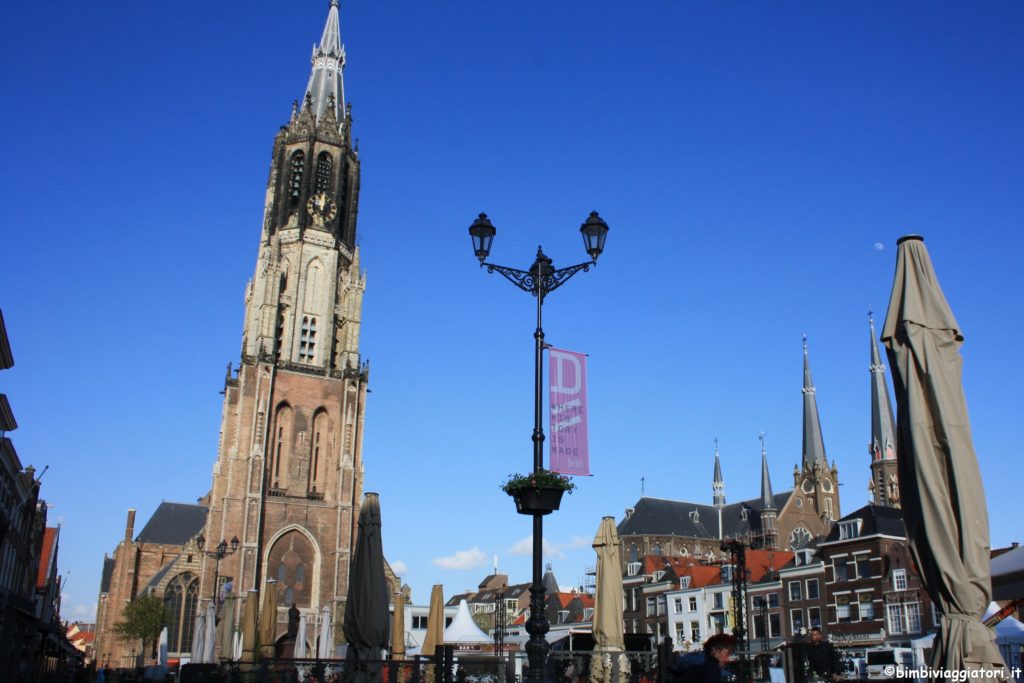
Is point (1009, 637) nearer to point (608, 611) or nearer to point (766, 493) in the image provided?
point (608, 611)

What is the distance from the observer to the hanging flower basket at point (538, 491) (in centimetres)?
1133

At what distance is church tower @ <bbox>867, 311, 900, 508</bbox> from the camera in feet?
292

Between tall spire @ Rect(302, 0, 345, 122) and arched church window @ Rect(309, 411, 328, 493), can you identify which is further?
tall spire @ Rect(302, 0, 345, 122)

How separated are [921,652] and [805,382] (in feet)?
229

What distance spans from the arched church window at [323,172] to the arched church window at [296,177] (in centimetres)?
112

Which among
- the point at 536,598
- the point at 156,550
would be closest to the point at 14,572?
the point at 156,550

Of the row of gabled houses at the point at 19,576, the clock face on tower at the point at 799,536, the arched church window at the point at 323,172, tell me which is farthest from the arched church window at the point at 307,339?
the clock face on tower at the point at 799,536

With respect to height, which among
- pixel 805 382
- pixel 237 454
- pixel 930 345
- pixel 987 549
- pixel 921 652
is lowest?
pixel 921 652

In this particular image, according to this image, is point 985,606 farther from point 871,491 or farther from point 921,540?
point 871,491

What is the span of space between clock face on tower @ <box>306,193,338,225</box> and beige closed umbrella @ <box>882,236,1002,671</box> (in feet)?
189

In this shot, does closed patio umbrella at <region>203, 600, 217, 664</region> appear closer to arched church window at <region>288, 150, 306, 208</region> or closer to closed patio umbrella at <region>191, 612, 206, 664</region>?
closed patio umbrella at <region>191, 612, 206, 664</region>

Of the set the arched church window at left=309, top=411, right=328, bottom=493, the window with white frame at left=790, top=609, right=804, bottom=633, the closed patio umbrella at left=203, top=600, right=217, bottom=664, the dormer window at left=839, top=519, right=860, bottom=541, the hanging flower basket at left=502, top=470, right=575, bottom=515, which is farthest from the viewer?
the arched church window at left=309, top=411, right=328, bottom=493

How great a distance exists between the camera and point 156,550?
63500 mm

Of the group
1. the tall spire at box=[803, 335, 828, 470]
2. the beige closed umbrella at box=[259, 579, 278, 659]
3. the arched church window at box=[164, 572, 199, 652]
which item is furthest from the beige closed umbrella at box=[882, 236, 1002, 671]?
the tall spire at box=[803, 335, 828, 470]
